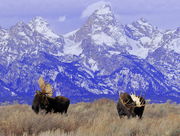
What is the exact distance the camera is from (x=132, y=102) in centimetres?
1536

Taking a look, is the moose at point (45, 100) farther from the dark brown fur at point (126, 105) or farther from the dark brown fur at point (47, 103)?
the dark brown fur at point (126, 105)

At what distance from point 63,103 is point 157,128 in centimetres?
652

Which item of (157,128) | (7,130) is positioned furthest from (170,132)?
(7,130)

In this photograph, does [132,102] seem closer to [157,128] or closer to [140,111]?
[140,111]

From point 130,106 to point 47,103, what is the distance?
3.01 metres

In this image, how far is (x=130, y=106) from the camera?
49.3 feet

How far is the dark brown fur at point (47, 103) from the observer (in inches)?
606

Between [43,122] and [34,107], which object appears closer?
[43,122]

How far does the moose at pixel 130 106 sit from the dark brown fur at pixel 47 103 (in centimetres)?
238

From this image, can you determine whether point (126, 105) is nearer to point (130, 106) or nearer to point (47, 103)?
point (130, 106)

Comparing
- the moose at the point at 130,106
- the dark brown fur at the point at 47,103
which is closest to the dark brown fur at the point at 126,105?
the moose at the point at 130,106

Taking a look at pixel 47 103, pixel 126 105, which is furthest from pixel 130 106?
pixel 47 103

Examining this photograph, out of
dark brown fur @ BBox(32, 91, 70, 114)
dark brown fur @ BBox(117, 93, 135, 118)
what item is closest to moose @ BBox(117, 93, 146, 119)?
dark brown fur @ BBox(117, 93, 135, 118)

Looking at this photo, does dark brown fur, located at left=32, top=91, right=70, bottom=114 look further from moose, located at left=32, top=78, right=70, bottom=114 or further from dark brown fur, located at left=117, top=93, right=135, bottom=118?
dark brown fur, located at left=117, top=93, right=135, bottom=118
